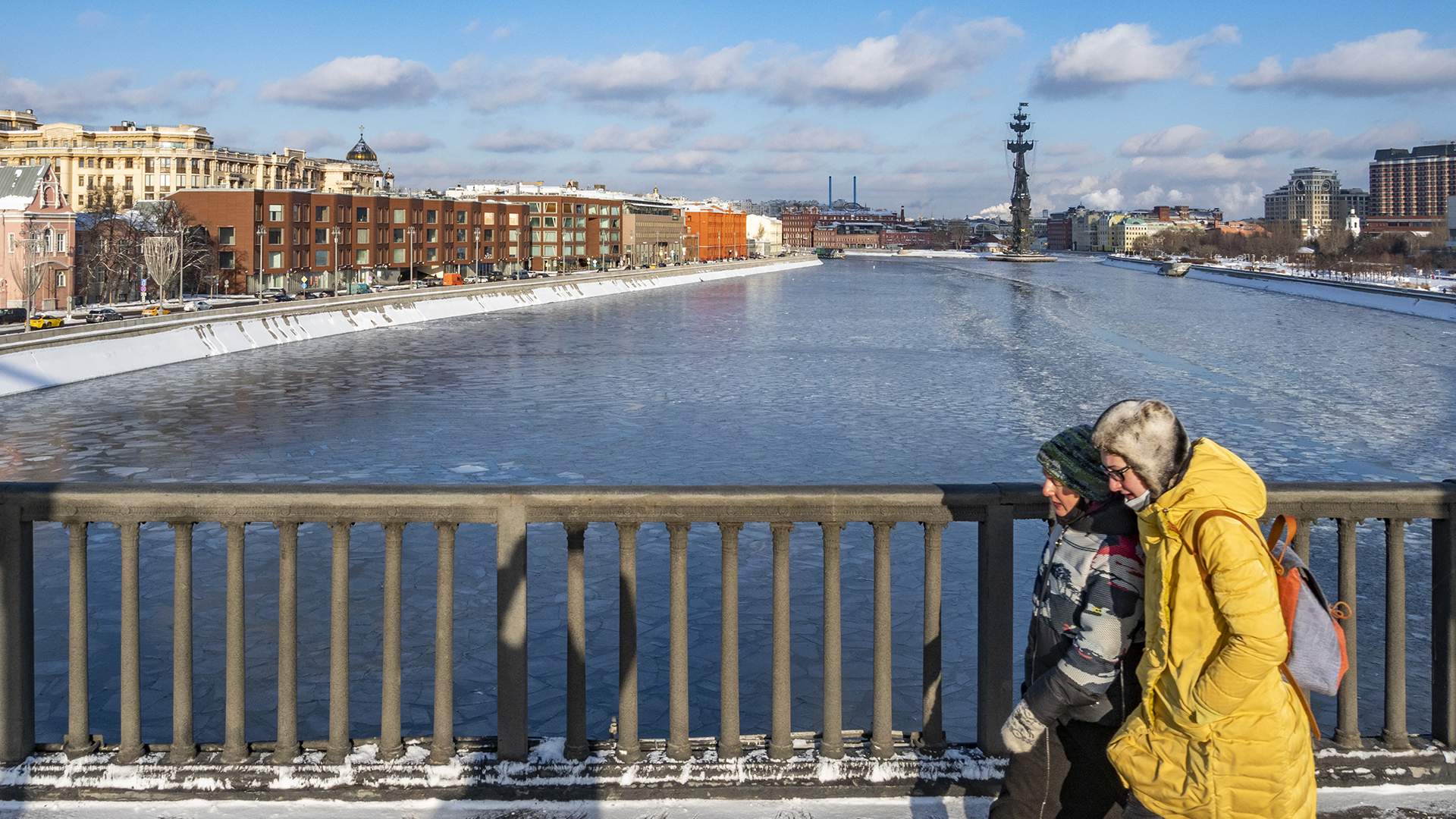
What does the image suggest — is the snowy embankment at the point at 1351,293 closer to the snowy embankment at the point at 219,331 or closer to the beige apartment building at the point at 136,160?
the snowy embankment at the point at 219,331

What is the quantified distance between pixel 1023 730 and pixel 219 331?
45.4 m

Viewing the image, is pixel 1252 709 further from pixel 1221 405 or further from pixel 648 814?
pixel 1221 405

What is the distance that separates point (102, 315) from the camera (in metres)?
50.6

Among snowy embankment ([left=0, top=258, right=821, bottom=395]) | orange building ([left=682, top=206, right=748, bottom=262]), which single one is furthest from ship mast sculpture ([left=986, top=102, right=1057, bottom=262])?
snowy embankment ([left=0, top=258, right=821, bottom=395])

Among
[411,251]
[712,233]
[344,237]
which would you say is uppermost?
[712,233]

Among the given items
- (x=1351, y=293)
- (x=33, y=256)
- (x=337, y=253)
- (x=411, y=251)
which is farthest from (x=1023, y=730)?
(x=411, y=251)

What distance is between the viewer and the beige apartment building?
388 ft

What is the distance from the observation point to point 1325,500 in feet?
12.8

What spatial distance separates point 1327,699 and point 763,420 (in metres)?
15.2

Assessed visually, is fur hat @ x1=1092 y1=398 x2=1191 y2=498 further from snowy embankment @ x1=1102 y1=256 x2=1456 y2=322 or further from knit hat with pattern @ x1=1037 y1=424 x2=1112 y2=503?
snowy embankment @ x1=1102 y1=256 x2=1456 y2=322

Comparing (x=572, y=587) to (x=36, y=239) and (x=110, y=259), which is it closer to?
(x=36, y=239)

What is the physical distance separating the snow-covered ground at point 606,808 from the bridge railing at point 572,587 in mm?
184

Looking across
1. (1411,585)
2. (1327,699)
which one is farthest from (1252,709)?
(1411,585)

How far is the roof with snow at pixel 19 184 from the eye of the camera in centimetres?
5341
